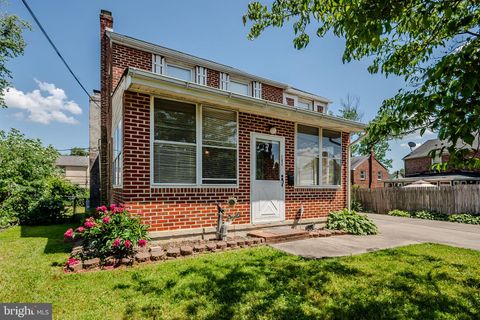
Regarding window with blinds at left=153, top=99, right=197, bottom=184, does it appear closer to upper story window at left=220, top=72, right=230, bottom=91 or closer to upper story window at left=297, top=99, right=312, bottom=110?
upper story window at left=220, top=72, right=230, bottom=91

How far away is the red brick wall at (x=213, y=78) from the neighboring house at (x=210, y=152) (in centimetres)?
377

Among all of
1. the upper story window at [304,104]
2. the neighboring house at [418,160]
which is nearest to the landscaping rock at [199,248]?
the upper story window at [304,104]

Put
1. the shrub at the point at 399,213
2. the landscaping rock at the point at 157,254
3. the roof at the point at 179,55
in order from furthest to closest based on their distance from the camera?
the shrub at the point at 399,213, the roof at the point at 179,55, the landscaping rock at the point at 157,254

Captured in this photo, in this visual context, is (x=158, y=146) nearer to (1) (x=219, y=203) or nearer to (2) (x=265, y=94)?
(1) (x=219, y=203)

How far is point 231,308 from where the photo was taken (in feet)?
9.48

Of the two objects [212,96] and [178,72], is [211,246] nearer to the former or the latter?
[212,96]

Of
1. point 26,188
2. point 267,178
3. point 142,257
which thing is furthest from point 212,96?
point 26,188

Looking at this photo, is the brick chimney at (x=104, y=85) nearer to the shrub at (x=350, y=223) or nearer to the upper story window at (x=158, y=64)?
the upper story window at (x=158, y=64)

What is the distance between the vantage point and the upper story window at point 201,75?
11.8m

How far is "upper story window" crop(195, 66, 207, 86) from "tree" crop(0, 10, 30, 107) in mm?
15575

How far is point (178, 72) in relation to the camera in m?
11.5

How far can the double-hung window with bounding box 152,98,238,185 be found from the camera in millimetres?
5418

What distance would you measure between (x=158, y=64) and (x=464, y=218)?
50.1 ft

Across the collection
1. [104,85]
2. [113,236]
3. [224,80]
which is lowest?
[113,236]
